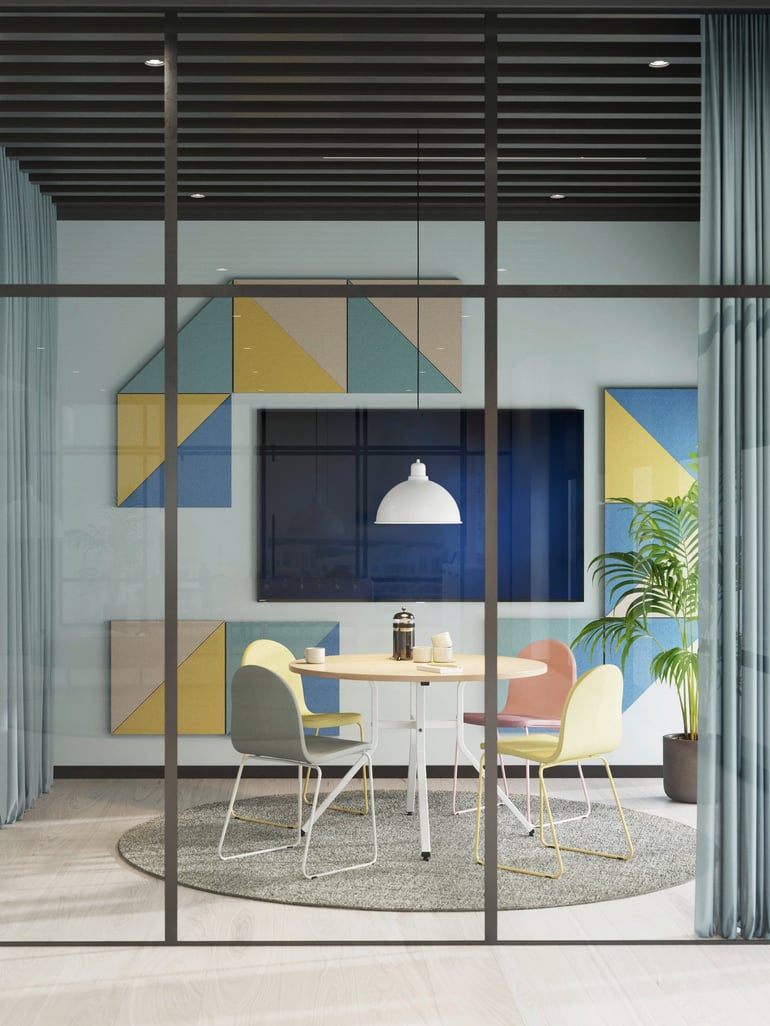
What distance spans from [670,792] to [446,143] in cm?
256

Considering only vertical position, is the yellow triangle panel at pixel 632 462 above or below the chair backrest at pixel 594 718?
above

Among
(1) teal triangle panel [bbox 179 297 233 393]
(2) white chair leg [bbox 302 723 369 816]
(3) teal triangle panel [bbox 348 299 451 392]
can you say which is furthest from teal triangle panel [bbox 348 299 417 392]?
(2) white chair leg [bbox 302 723 369 816]

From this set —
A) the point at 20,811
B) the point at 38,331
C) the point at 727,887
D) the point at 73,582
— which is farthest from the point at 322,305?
the point at 727,887

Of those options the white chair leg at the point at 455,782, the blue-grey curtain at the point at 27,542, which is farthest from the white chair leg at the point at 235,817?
the blue-grey curtain at the point at 27,542

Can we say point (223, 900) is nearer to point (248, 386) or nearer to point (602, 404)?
point (248, 386)

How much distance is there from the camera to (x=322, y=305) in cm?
407

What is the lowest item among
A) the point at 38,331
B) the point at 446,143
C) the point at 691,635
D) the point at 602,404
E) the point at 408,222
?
the point at 691,635

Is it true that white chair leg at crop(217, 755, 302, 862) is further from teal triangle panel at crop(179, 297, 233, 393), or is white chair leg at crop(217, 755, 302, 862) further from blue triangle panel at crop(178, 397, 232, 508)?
teal triangle panel at crop(179, 297, 233, 393)

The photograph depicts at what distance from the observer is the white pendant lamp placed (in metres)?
3.98

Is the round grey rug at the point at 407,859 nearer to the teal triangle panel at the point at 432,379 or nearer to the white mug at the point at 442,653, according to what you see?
the white mug at the point at 442,653

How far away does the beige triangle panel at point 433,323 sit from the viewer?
4055 millimetres

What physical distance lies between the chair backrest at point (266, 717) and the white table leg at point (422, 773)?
0.42 metres

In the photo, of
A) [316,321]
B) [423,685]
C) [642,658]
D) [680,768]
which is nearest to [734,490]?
[642,658]

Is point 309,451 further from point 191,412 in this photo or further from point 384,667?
point 384,667
